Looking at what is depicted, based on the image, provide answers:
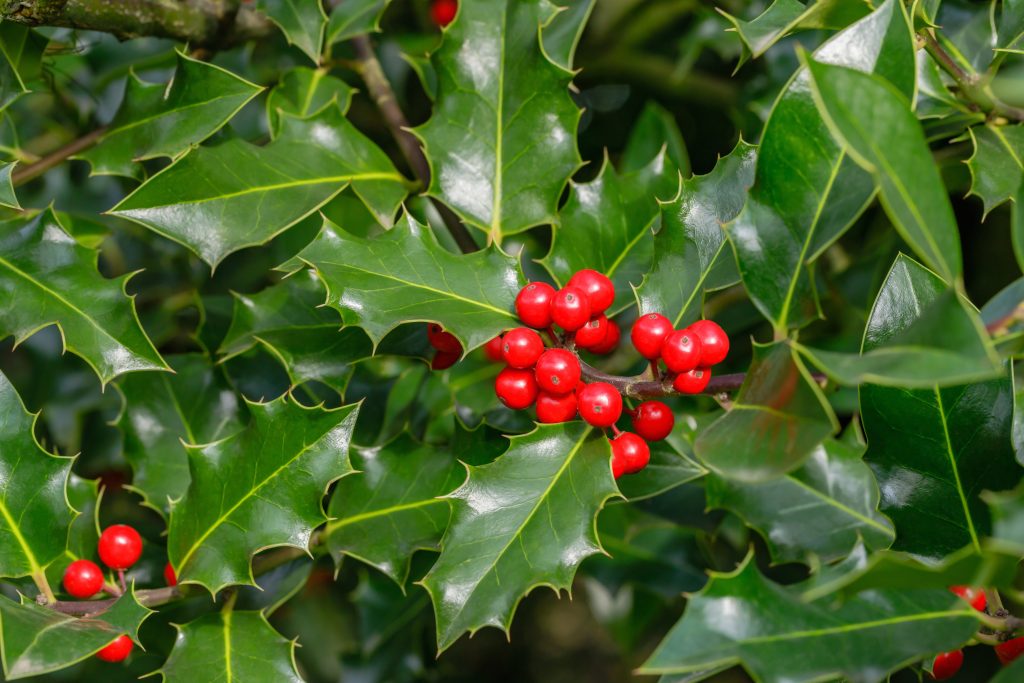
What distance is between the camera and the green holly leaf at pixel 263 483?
1.12 metres

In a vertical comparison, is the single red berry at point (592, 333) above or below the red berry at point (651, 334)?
below

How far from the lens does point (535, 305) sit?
102 centimetres

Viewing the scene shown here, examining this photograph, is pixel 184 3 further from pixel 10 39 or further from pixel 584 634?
pixel 584 634

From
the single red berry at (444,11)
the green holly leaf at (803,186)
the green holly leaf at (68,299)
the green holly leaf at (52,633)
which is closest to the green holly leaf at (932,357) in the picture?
the green holly leaf at (803,186)

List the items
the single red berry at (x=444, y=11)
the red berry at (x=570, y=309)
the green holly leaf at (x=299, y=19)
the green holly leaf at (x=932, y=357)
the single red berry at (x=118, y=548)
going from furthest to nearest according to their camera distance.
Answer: the single red berry at (x=444, y=11) < the green holly leaf at (x=299, y=19) < the single red berry at (x=118, y=548) < the red berry at (x=570, y=309) < the green holly leaf at (x=932, y=357)

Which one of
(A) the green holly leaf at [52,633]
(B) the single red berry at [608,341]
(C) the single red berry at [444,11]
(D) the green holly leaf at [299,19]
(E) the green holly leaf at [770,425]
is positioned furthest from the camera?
(C) the single red berry at [444,11]

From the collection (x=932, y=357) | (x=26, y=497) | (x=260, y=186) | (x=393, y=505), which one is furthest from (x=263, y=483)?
(x=932, y=357)

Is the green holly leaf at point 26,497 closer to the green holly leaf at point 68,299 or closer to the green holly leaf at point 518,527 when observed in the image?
the green holly leaf at point 68,299

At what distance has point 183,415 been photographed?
1482 millimetres

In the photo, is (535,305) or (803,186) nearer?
(803,186)

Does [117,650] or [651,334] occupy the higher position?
[651,334]

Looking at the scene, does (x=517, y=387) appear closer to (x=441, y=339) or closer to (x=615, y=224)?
(x=441, y=339)

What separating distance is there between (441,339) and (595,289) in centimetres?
23

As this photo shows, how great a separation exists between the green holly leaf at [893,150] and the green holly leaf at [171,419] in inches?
40.9
